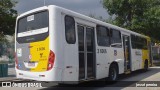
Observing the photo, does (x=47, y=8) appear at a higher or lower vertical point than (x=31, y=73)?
higher

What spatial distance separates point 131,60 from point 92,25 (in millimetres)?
6369

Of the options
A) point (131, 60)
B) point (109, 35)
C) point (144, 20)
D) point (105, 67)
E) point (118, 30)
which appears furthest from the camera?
point (144, 20)

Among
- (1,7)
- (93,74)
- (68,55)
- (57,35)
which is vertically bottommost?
(93,74)

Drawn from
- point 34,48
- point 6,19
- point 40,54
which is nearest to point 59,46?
point 40,54

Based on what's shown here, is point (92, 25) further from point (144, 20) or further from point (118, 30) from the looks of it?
point (144, 20)

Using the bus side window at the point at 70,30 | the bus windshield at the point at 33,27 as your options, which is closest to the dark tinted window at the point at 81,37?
the bus side window at the point at 70,30

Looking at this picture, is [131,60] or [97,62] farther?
[131,60]

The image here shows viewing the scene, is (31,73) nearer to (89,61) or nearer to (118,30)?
(89,61)

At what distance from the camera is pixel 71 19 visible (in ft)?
38.3

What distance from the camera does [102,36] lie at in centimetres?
1416

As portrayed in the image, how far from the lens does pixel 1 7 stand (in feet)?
65.0

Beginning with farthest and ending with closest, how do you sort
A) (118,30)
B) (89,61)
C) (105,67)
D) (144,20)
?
(144,20), (118,30), (105,67), (89,61)

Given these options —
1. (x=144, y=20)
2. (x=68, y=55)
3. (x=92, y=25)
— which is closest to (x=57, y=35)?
(x=68, y=55)

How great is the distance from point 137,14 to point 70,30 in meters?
22.7
